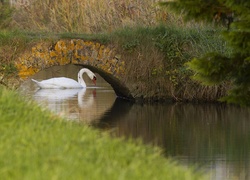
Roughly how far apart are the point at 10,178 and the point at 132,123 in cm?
1296

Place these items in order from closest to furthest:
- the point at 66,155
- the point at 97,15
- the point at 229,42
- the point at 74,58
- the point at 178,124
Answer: the point at 66,155 < the point at 229,42 < the point at 178,124 < the point at 74,58 < the point at 97,15

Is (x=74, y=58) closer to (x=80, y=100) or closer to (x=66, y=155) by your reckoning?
(x=80, y=100)

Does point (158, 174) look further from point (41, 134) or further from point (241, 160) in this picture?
point (241, 160)

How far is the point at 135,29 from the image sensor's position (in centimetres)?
2381

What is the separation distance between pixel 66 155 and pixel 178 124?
12.2m

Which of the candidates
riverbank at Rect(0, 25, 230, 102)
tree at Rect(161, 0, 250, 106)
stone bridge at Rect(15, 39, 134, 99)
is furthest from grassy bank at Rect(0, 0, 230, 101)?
tree at Rect(161, 0, 250, 106)

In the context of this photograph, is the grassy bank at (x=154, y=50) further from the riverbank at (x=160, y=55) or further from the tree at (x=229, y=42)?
the tree at (x=229, y=42)

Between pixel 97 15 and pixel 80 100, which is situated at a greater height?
pixel 97 15

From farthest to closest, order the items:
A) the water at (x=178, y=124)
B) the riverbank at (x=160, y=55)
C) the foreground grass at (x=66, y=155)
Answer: the riverbank at (x=160, y=55)
the water at (x=178, y=124)
the foreground grass at (x=66, y=155)

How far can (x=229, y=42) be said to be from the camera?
9.80 m

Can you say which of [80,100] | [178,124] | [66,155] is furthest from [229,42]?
[80,100]

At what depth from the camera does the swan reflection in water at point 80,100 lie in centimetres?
2045

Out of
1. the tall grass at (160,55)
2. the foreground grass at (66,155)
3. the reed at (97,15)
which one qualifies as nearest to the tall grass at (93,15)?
the reed at (97,15)

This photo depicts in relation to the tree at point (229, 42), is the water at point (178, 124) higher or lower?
lower
